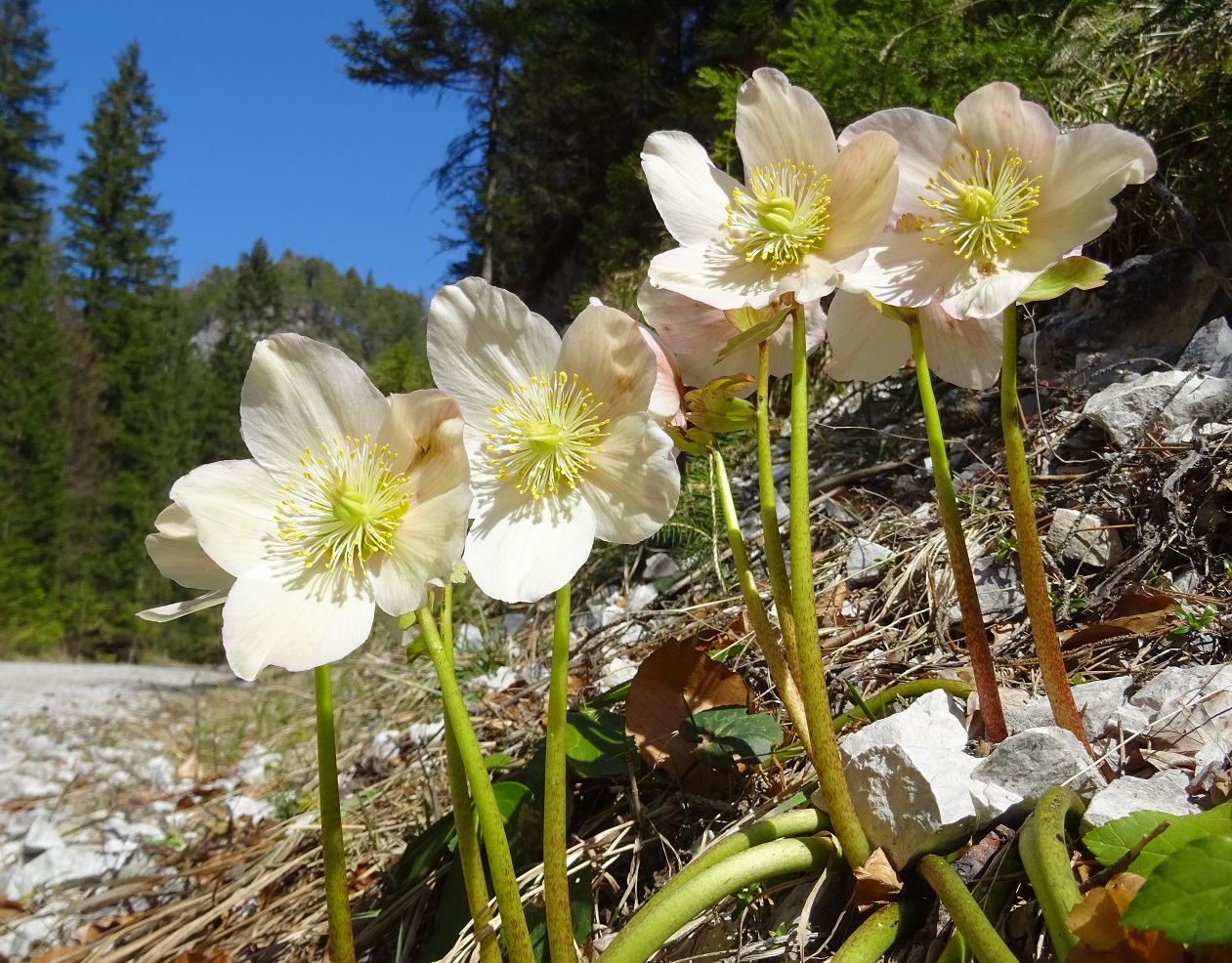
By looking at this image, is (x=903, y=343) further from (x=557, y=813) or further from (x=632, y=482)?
(x=557, y=813)

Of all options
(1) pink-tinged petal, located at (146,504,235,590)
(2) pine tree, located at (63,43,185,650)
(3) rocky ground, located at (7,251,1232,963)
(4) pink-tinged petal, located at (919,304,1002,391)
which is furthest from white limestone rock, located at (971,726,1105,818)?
(2) pine tree, located at (63,43,185,650)

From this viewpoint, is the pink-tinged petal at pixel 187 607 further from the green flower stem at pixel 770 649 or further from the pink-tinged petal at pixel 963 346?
the pink-tinged petal at pixel 963 346

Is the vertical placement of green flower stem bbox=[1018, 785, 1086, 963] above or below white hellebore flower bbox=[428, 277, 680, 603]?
below

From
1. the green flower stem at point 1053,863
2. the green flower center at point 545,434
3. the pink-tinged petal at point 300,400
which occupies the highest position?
the pink-tinged petal at point 300,400

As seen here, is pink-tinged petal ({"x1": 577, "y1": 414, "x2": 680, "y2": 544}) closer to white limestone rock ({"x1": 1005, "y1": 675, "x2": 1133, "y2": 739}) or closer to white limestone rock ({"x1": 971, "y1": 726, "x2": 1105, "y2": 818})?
white limestone rock ({"x1": 971, "y1": 726, "x2": 1105, "y2": 818})

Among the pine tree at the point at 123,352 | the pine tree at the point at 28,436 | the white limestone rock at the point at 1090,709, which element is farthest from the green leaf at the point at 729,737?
the pine tree at the point at 123,352

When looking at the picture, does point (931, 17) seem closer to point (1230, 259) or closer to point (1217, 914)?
point (1230, 259)
